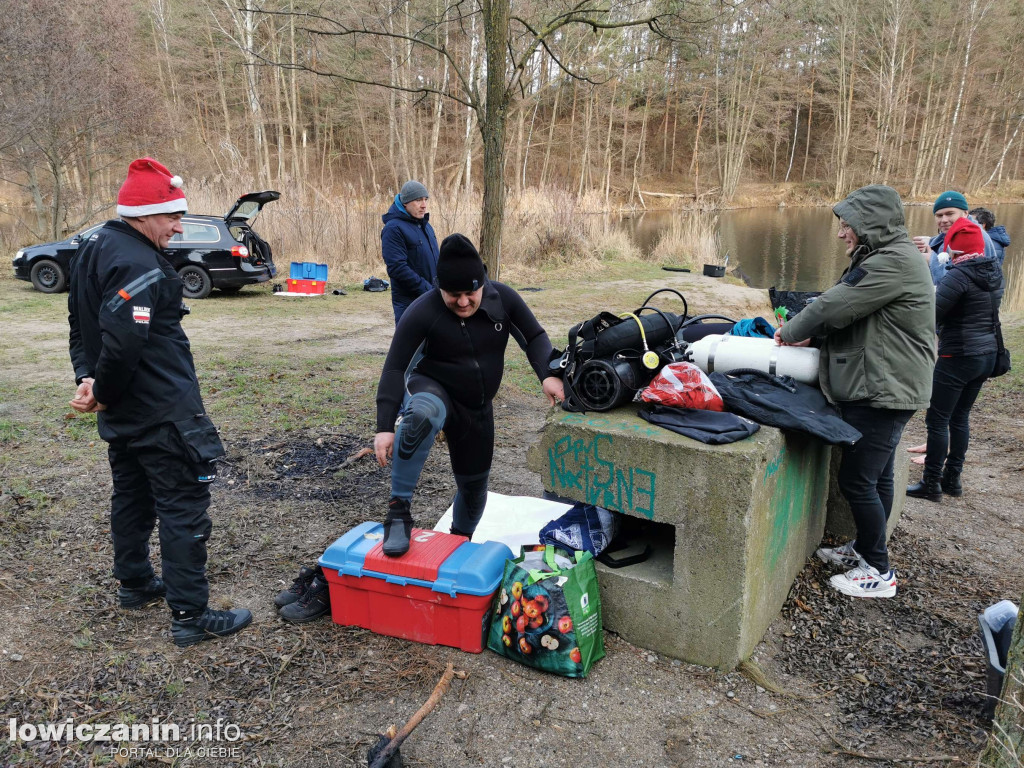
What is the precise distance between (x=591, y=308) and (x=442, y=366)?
9.36 meters

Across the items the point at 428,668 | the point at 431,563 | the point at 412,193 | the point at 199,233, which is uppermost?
the point at 412,193

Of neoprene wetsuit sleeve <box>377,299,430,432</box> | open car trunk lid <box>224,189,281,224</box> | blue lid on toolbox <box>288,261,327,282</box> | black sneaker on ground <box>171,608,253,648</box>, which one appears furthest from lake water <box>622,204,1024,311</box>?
black sneaker on ground <box>171,608,253,648</box>

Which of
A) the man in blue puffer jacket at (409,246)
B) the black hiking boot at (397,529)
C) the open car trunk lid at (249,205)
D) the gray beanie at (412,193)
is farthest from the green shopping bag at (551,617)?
the open car trunk lid at (249,205)

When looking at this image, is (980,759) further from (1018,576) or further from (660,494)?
(1018,576)

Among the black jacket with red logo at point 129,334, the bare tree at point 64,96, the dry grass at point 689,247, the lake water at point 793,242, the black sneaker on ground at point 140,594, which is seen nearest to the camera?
the black jacket with red logo at point 129,334

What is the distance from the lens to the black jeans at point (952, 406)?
170 inches

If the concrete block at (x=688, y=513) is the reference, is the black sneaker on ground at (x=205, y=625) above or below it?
below

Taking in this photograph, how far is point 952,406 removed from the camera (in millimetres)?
4461

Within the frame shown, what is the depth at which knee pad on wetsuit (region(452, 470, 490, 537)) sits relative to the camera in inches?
135

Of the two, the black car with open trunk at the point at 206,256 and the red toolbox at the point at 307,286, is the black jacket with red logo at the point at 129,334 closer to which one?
the black car with open trunk at the point at 206,256

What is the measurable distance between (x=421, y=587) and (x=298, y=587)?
0.74 meters

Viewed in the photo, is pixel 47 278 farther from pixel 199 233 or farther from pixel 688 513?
pixel 688 513

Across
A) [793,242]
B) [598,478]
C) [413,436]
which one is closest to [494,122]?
[413,436]

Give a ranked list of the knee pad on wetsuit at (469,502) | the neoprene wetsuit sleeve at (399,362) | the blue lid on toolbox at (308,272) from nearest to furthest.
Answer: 1. the neoprene wetsuit sleeve at (399,362)
2. the knee pad on wetsuit at (469,502)
3. the blue lid on toolbox at (308,272)
